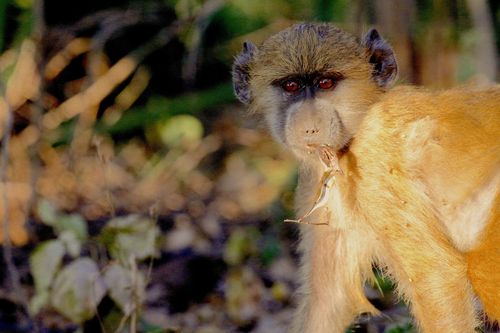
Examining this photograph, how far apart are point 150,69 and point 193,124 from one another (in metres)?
1.44

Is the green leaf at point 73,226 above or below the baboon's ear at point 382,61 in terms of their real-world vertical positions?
below

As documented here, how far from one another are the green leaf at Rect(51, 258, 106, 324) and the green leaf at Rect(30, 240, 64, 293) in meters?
0.07

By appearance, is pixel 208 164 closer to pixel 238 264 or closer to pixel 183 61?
pixel 183 61

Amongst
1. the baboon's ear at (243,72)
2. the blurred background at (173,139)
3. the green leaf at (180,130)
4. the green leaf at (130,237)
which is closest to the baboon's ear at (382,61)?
the baboon's ear at (243,72)

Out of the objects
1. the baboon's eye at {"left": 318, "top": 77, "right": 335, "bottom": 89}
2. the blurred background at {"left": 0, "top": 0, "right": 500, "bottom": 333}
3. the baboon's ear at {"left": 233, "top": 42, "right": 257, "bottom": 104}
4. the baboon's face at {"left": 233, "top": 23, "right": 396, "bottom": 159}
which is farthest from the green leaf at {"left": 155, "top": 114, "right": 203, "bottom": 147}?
the baboon's eye at {"left": 318, "top": 77, "right": 335, "bottom": 89}

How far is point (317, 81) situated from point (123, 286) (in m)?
1.73

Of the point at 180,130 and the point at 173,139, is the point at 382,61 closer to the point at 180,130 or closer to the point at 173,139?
the point at 180,130

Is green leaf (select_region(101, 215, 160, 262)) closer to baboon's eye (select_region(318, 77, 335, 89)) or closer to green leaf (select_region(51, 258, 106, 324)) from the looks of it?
green leaf (select_region(51, 258, 106, 324))

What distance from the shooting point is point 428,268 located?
4820 mm

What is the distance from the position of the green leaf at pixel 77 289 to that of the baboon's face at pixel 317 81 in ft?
4.71

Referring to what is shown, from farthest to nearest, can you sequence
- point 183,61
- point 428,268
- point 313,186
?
point 183,61, point 313,186, point 428,268

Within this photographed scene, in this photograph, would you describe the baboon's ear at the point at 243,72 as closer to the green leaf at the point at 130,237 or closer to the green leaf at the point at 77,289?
the green leaf at the point at 130,237

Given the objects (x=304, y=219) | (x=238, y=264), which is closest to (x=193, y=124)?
(x=238, y=264)

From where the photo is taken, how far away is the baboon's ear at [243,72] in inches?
226
